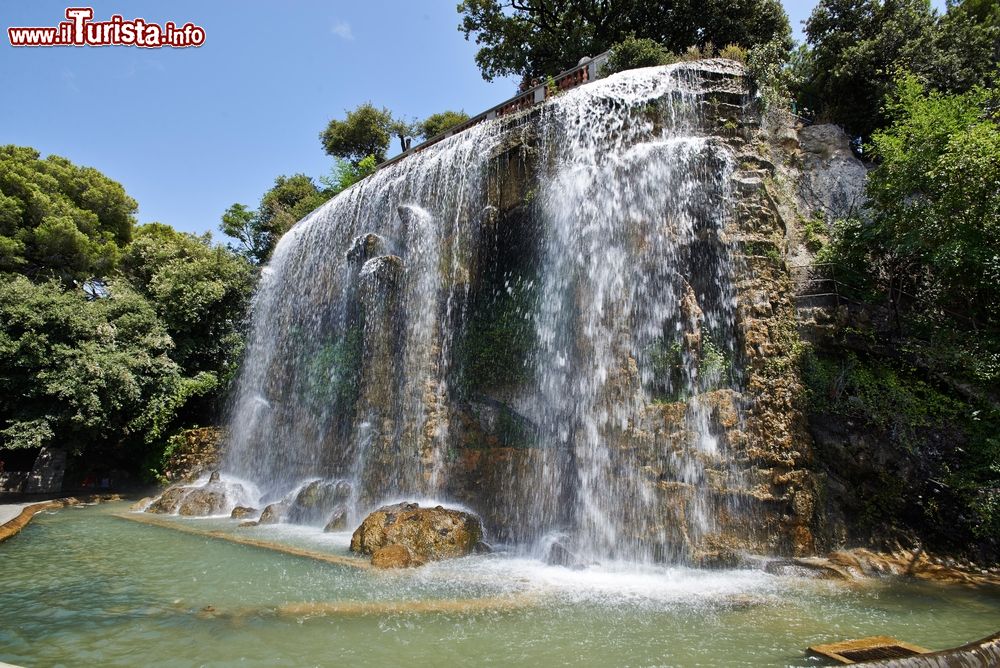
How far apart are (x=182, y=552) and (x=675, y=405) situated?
790cm

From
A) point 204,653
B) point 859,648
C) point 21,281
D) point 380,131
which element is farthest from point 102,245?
point 859,648

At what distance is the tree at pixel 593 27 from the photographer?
1922 centimetres

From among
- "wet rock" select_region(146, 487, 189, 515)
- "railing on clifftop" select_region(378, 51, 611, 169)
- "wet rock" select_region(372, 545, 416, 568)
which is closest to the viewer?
"wet rock" select_region(372, 545, 416, 568)

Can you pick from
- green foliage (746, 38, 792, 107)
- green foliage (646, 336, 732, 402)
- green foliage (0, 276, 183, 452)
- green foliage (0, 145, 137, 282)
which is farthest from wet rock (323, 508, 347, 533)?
green foliage (0, 145, 137, 282)

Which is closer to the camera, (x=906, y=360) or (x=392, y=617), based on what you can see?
(x=392, y=617)

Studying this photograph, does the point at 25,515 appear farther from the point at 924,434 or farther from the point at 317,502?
the point at 924,434

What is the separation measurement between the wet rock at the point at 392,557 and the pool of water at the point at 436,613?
0.30m

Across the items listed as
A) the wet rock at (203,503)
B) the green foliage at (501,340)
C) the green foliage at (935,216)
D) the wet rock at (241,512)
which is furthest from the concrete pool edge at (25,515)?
the green foliage at (935,216)

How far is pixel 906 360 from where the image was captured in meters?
9.55

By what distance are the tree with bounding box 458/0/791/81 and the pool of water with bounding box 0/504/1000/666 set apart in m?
16.4

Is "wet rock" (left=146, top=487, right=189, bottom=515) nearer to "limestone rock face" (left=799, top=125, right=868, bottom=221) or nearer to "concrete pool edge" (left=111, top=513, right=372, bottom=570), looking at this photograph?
"concrete pool edge" (left=111, top=513, right=372, bottom=570)

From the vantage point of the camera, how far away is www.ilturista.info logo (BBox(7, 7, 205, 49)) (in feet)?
34.5

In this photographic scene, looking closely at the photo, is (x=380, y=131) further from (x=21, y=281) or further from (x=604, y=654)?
(x=604, y=654)

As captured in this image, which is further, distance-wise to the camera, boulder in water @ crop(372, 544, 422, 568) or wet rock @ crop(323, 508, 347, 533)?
wet rock @ crop(323, 508, 347, 533)
